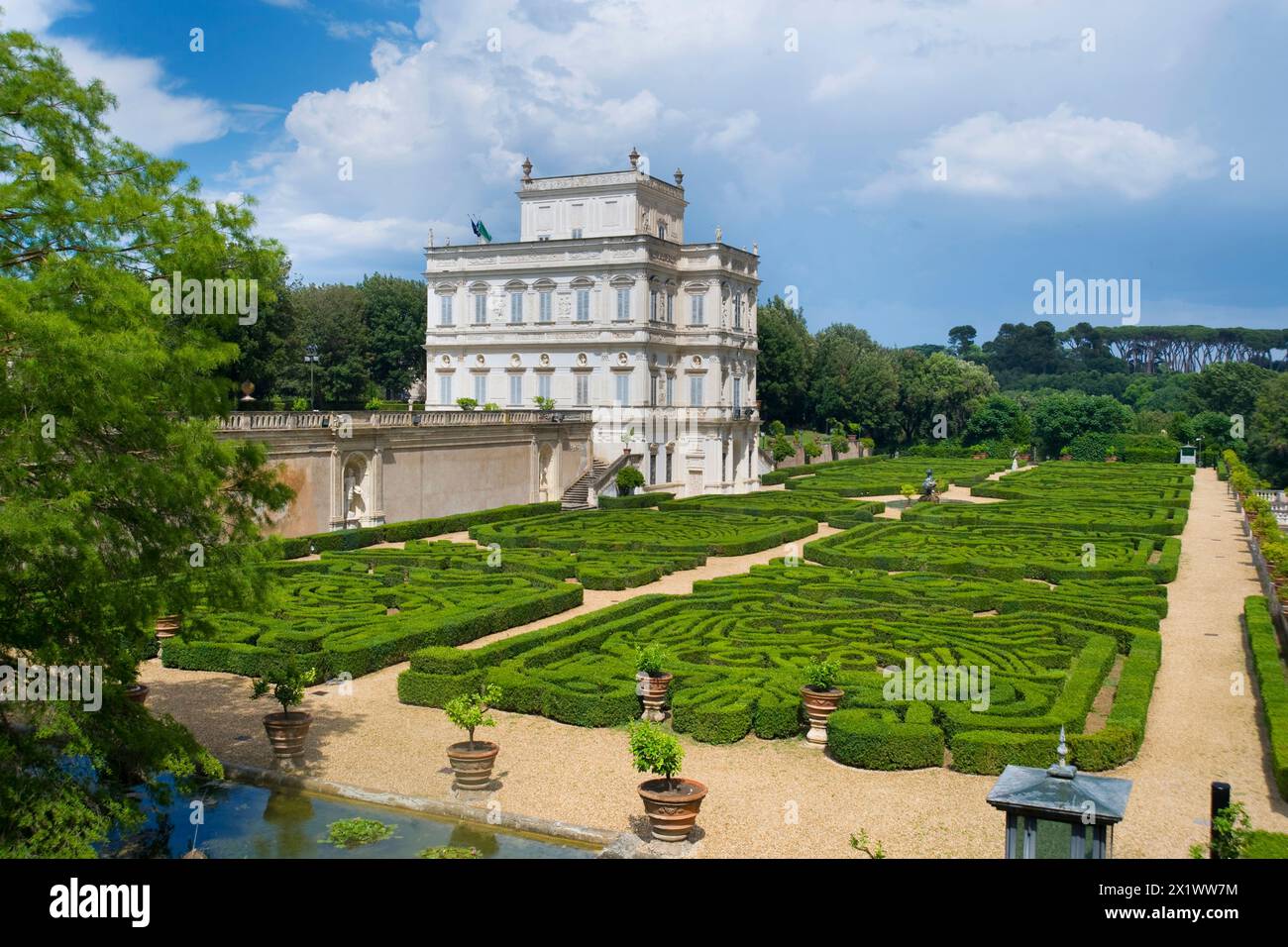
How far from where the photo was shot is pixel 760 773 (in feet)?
47.3

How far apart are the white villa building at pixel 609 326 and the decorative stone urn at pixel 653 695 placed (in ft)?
111

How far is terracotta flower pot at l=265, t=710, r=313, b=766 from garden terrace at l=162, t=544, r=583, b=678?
1579mm

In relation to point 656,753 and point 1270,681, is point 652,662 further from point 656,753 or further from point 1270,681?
point 1270,681

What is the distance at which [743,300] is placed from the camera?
187 ft

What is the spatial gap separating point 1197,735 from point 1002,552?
15.6 meters

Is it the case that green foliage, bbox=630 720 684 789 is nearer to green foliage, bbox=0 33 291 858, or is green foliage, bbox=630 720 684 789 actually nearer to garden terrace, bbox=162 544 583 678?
green foliage, bbox=0 33 291 858

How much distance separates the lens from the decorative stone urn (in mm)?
16797

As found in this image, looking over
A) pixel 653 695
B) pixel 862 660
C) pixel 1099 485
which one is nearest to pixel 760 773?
pixel 653 695

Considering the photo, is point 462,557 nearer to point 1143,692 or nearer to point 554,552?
point 554,552

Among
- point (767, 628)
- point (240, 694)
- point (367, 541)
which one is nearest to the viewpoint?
point (240, 694)
